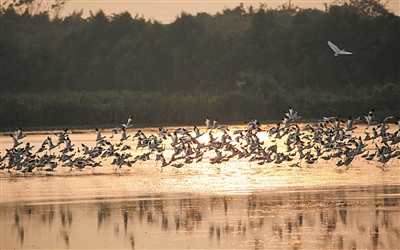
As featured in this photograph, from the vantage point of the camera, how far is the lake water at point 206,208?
1309 cm

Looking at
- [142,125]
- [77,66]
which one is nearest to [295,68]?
[77,66]

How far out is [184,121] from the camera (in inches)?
1746

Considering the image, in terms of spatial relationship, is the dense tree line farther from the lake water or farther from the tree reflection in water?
the tree reflection in water

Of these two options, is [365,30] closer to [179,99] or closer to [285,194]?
[179,99]

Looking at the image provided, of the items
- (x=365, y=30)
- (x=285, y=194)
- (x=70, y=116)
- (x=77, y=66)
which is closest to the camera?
(x=285, y=194)

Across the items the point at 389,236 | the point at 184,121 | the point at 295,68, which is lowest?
the point at 389,236

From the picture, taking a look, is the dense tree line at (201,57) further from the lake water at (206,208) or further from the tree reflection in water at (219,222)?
the tree reflection in water at (219,222)

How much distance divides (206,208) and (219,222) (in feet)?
5.38

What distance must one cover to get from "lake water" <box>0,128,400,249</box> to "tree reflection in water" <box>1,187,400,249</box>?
0.05 ft

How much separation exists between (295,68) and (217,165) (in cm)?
3912

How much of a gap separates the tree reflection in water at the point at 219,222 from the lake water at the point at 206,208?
2 cm

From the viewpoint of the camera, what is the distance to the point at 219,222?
14531 mm

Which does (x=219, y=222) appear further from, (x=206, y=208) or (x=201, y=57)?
(x=201, y=57)

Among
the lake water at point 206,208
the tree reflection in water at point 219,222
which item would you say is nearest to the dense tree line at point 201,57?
the lake water at point 206,208
